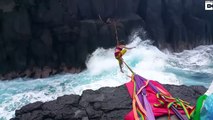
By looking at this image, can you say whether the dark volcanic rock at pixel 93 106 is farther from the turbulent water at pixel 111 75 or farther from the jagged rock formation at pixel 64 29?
the jagged rock formation at pixel 64 29

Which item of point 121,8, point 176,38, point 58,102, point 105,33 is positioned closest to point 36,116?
point 58,102

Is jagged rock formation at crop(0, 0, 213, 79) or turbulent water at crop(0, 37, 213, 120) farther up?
jagged rock formation at crop(0, 0, 213, 79)

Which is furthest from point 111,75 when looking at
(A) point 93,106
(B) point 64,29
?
(A) point 93,106

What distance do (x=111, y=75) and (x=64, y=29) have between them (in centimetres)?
329

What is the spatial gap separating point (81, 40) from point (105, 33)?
1.52 metres

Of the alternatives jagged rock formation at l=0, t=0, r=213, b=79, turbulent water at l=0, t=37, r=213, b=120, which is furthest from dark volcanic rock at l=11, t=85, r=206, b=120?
jagged rock formation at l=0, t=0, r=213, b=79

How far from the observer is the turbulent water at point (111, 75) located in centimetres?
1237

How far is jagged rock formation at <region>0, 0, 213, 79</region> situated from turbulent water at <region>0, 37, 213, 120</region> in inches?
25.8

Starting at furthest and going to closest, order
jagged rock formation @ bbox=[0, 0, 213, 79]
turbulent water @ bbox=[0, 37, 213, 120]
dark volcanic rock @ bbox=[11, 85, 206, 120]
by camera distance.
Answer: jagged rock formation @ bbox=[0, 0, 213, 79], turbulent water @ bbox=[0, 37, 213, 120], dark volcanic rock @ bbox=[11, 85, 206, 120]

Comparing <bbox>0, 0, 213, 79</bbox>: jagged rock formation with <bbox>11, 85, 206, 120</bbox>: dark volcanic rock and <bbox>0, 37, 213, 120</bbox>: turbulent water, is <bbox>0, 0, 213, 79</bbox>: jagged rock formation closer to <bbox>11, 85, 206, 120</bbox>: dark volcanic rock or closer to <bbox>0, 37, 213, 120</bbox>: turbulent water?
<bbox>0, 37, 213, 120</bbox>: turbulent water

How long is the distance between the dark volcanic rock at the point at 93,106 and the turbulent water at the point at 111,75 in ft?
15.1

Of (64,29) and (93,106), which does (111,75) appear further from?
(93,106)

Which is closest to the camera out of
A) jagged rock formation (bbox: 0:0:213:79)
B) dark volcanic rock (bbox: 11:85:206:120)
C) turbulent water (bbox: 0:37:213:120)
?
dark volcanic rock (bbox: 11:85:206:120)

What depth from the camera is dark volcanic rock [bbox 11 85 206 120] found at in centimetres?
562
